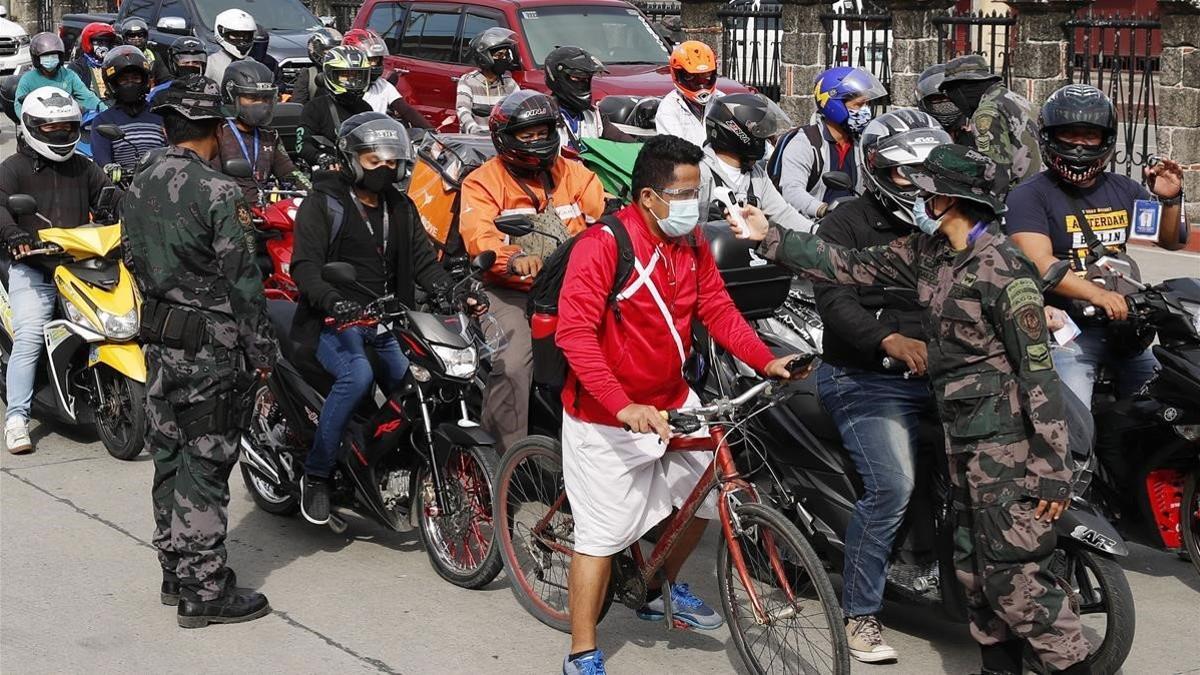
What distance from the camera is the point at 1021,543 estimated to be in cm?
527

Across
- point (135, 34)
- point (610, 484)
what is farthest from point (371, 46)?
point (610, 484)

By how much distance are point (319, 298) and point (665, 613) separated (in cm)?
192

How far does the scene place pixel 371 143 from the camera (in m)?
6.84

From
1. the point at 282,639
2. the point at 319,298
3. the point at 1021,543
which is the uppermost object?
the point at 319,298

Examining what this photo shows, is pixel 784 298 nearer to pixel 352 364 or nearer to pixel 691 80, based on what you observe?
pixel 352 364

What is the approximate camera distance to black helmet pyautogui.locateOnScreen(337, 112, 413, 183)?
685 centimetres

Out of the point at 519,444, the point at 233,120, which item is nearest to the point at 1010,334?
the point at 519,444

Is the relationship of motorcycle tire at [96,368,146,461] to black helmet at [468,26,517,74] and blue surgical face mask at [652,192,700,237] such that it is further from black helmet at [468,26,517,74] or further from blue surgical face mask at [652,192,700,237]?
black helmet at [468,26,517,74]

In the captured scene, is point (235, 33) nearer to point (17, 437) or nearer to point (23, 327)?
point (23, 327)

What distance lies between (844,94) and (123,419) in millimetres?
4214

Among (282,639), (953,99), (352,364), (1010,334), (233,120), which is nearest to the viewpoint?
(1010,334)

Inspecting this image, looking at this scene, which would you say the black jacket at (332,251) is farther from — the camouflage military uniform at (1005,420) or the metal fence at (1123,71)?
the metal fence at (1123,71)

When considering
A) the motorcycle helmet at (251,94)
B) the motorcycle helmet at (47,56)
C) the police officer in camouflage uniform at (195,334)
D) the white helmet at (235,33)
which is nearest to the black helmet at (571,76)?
the motorcycle helmet at (251,94)

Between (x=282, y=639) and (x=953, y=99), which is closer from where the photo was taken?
(x=282, y=639)
